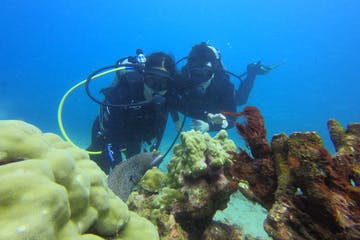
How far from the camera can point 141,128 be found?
642cm

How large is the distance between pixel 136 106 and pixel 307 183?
4400mm

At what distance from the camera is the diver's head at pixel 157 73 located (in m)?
5.85

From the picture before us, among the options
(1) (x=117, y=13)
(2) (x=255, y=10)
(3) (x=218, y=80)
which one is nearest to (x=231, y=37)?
(2) (x=255, y=10)

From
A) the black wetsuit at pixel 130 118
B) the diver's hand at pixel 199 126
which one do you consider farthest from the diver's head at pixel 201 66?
the diver's hand at pixel 199 126

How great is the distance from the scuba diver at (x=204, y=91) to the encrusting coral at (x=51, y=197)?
3717 mm

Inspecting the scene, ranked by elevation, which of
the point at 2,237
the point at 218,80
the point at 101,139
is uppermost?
the point at 218,80

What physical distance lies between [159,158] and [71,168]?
8.02ft

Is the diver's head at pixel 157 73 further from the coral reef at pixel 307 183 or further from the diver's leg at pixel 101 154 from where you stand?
the coral reef at pixel 307 183

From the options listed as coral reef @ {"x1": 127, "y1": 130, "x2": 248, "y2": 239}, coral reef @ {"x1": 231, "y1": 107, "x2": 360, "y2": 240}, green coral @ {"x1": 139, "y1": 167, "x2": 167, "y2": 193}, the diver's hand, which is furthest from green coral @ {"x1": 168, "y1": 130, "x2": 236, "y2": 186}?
the diver's hand

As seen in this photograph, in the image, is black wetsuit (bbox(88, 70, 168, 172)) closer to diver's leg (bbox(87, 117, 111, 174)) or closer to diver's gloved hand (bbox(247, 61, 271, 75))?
diver's leg (bbox(87, 117, 111, 174))

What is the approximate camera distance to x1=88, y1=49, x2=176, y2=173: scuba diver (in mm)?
5926

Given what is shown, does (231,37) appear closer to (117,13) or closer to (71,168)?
(117,13)

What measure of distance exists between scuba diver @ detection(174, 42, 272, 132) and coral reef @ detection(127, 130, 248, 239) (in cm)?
235

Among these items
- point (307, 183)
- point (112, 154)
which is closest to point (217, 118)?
point (112, 154)
